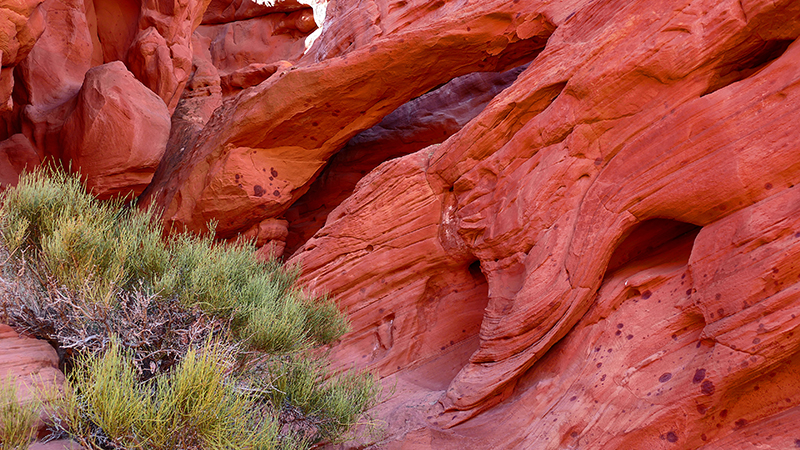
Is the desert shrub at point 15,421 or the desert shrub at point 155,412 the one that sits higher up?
the desert shrub at point 155,412

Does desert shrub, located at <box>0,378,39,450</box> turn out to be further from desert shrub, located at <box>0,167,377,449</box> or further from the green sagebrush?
the green sagebrush

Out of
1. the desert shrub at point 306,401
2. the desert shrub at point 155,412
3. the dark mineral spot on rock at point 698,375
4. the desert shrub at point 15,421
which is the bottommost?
the desert shrub at point 306,401

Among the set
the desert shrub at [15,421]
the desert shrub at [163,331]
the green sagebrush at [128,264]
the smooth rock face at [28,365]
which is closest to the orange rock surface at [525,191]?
the desert shrub at [163,331]

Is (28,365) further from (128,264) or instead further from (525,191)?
(525,191)

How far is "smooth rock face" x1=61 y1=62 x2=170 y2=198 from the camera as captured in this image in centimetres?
1013

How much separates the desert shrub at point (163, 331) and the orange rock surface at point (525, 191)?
152cm

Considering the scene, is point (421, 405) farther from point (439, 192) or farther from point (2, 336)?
point (2, 336)

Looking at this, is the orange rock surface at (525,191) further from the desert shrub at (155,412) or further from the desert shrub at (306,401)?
the desert shrub at (155,412)

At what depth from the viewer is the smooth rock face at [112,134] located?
10133 mm

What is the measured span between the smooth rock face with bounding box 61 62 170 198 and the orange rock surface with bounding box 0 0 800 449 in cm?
4

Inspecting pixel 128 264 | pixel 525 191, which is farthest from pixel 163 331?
pixel 525 191

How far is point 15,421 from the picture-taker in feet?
11.3

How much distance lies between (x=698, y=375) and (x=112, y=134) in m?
10.1

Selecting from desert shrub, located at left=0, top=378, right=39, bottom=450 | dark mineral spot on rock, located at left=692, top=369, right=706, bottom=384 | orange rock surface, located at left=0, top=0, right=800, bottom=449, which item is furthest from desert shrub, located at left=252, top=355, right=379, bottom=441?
dark mineral spot on rock, located at left=692, top=369, right=706, bottom=384
